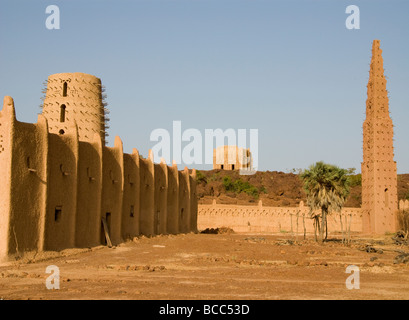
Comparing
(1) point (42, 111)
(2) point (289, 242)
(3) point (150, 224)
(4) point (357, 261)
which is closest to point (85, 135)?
(1) point (42, 111)

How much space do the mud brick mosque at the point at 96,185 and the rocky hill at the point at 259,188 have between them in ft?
68.9

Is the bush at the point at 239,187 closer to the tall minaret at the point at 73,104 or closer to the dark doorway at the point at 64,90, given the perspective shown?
the tall minaret at the point at 73,104

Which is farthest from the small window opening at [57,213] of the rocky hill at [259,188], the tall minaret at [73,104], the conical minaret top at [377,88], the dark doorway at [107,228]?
the rocky hill at [259,188]

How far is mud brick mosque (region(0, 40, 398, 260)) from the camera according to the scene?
22359mm

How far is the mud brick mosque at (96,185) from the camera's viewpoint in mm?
22359

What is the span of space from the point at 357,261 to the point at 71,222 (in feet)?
46.2

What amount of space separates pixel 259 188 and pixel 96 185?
224 feet

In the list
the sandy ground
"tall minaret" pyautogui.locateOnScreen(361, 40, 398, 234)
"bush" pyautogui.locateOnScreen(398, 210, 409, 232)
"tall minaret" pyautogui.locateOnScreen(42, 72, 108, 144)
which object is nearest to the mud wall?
the sandy ground

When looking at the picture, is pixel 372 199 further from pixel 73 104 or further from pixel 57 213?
pixel 57 213

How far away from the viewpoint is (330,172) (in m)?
36.4

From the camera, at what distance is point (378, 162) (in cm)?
5262

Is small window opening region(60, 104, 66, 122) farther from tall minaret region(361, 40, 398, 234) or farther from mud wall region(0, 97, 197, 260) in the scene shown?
tall minaret region(361, 40, 398, 234)

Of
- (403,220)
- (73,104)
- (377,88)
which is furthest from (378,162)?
(73,104)
